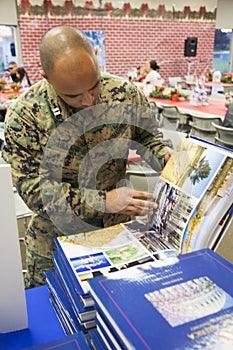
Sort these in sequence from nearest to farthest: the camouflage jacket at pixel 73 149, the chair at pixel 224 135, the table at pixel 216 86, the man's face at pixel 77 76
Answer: the man's face at pixel 77 76, the camouflage jacket at pixel 73 149, the chair at pixel 224 135, the table at pixel 216 86

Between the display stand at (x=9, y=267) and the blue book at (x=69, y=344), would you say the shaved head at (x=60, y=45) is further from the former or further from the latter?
the blue book at (x=69, y=344)

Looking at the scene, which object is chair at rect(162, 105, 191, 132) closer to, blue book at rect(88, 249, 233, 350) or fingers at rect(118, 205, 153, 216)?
fingers at rect(118, 205, 153, 216)

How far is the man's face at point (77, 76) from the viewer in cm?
91

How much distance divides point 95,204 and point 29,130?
1.02 ft

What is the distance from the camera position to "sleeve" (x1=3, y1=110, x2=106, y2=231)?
1003mm

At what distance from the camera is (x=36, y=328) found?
0.87 meters

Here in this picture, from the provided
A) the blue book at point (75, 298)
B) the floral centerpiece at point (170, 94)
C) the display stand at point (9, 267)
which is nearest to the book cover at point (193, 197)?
the blue book at point (75, 298)

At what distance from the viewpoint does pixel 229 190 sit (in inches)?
28.8

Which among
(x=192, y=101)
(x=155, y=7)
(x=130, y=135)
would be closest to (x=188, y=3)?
(x=155, y=7)

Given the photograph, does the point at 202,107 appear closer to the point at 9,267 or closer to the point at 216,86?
the point at 216,86

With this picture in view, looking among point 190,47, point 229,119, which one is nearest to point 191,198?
point 229,119

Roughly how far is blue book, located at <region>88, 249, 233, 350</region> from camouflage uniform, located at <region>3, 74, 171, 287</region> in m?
0.43

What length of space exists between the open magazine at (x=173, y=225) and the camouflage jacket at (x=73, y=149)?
183 mm

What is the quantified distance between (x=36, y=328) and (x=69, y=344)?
252 mm
